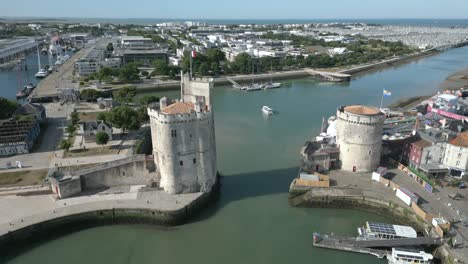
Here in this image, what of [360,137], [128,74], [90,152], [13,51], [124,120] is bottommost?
[90,152]

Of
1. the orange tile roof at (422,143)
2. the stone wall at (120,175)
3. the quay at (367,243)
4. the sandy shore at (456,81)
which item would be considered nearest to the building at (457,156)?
the orange tile roof at (422,143)

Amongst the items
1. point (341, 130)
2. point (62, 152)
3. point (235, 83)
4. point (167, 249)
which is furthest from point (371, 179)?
point (235, 83)

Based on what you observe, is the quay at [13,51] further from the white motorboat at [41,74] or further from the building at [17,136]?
the building at [17,136]

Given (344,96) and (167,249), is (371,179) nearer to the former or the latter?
(167,249)

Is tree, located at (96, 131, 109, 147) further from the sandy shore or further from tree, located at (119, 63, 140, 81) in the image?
the sandy shore

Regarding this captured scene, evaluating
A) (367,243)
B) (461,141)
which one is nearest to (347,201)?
(367,243)

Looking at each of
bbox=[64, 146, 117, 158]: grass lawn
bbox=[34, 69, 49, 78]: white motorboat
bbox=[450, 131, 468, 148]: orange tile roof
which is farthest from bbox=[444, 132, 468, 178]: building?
bbox=[34, 69, 49, 78]: white motorboat

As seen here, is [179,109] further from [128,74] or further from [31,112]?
[128,74]
